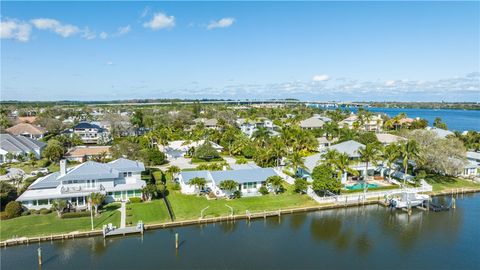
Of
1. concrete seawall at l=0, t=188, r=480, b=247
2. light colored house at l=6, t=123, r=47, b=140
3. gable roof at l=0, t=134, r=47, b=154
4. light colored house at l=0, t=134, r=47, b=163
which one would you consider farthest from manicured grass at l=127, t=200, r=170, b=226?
light colored house at l=6, t=123, r=47, b=140

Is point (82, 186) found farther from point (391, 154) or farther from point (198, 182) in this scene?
point (391, 154)

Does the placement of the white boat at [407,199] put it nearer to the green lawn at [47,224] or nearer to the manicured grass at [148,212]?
the manicured grass at [148,212]

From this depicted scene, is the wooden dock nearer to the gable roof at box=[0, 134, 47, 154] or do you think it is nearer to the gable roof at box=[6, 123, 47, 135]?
the gable roof at box=[0, 134, 47, 154]

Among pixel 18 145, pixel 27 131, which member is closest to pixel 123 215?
pixel 18 145

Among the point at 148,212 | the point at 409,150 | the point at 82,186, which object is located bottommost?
the point at 148,212

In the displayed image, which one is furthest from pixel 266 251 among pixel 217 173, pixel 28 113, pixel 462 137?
pixel 28 113

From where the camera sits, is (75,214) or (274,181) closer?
(75,214)
